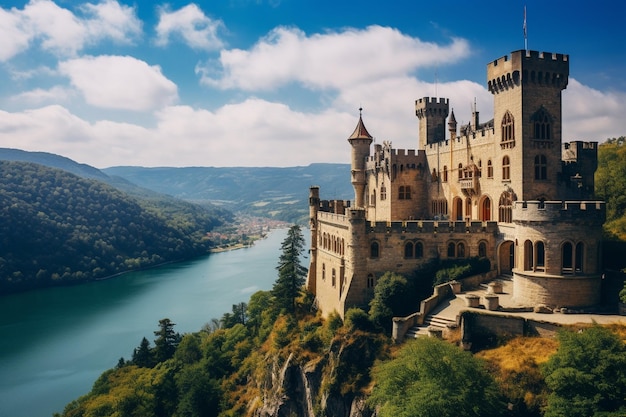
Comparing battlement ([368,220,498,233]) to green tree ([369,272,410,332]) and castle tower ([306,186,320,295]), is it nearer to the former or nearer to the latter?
green tree ([369,272,410,332])

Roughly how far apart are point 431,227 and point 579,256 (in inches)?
406

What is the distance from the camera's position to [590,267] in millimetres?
31016

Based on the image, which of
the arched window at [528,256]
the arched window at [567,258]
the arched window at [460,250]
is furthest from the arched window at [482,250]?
the arched window at [567,258]

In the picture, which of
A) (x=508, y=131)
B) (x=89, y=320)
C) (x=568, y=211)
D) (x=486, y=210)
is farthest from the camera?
(x=89, y=320)

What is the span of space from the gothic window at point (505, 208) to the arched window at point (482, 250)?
2.59 metres

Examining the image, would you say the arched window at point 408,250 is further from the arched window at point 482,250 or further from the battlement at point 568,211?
the battlement at point 568,211

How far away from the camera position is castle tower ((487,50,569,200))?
3625 centimetres

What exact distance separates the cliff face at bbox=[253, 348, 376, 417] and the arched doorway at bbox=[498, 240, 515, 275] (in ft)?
46.1

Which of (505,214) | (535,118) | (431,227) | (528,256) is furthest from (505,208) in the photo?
(528,256)

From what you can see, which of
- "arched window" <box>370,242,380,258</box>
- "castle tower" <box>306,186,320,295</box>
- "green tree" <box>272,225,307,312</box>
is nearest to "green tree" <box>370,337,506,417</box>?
"arched window" <box>370,242,380,258</box>

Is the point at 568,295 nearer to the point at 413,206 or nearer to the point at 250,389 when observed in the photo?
the point at 413,206

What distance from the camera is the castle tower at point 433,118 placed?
169ft

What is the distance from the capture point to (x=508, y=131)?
37781mm

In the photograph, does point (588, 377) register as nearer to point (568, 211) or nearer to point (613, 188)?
point (568, 211)
